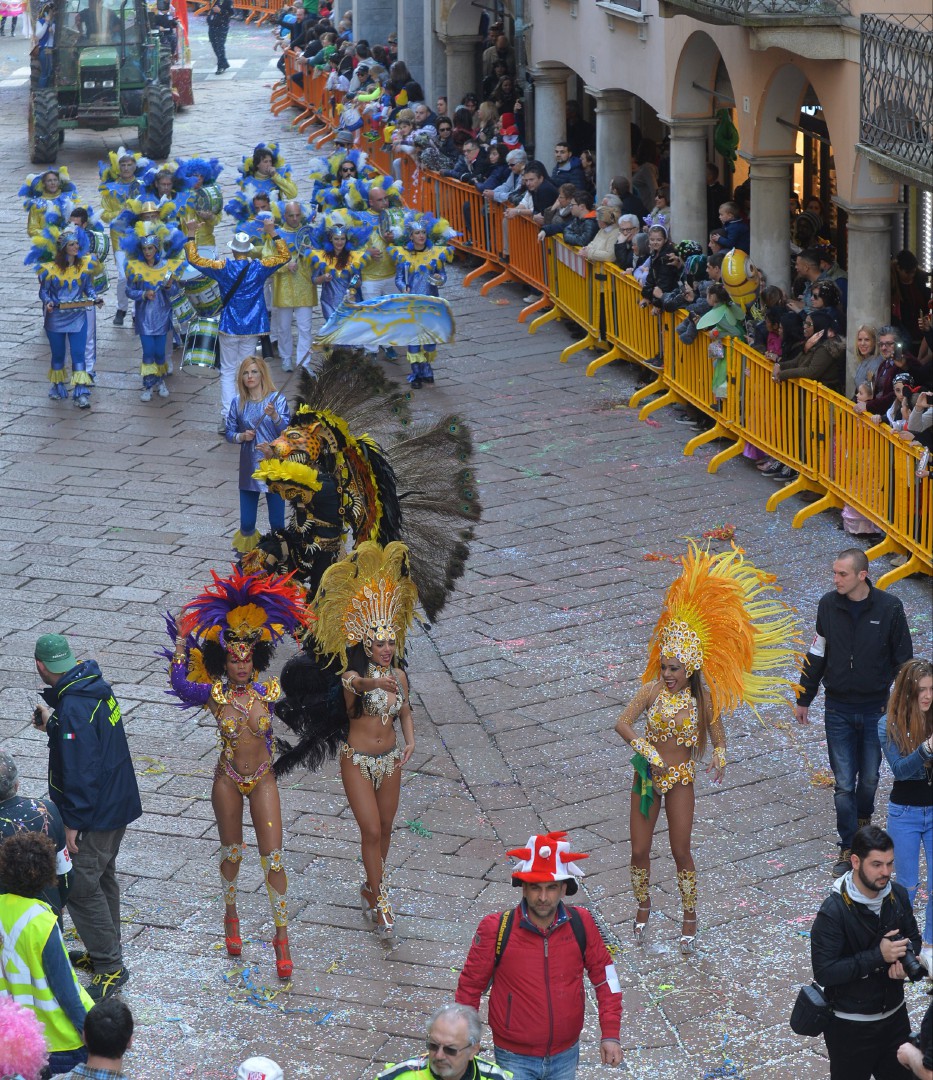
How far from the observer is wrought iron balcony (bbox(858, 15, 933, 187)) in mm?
12273

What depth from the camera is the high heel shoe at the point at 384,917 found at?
802cm

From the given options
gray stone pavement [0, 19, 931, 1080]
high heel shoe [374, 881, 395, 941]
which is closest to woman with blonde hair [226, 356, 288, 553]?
gray stone pavement [0, 19, 931, 1080]

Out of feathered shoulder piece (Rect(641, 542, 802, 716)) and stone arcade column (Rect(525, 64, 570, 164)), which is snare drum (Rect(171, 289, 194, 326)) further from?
feathered shoulder piece (Rect(641, 542, 802, 716))

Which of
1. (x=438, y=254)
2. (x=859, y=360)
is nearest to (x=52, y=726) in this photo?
(x=859, y=360)

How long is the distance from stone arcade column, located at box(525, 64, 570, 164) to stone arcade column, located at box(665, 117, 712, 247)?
4.44 metres

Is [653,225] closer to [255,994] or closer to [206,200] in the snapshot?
[206,200]

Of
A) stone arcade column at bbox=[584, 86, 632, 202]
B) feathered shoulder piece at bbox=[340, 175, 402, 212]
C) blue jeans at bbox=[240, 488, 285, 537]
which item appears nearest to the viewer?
blue jeans at bbox=[240, 488, 285, 537]

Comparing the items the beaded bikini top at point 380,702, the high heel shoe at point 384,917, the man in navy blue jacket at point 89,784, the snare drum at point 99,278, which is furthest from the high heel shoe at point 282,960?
the snare drum at point 99,278

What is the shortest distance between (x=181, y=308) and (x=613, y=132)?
18.1 ft

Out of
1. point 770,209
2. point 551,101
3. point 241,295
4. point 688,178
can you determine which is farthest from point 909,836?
point 551,101

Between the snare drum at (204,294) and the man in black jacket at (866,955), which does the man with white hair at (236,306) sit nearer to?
the snare drum at (204,294)

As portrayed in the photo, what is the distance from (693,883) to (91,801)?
99.5 inches

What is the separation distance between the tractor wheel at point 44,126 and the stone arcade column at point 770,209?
14808 millimetres

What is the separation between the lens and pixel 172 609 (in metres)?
11.9
